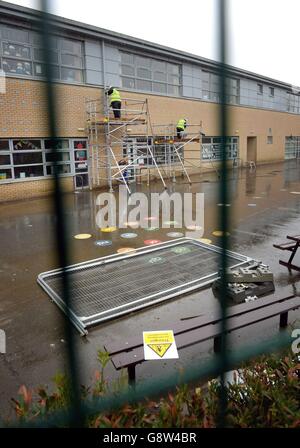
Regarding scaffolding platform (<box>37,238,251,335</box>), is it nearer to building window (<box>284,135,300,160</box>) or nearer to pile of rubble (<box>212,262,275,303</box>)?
pile of rubble (<box>212,262,275,303</box>)

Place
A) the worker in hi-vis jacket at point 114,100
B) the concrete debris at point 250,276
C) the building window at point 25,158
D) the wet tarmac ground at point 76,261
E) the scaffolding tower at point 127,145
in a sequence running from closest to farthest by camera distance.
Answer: the wet tarmac ground at point 76,261 < the concrete debris at point 250,276 < the building window at point 25,158 < the worker in hi-vis jacket at point 114,100 < the scaffolding tower at point 127,145

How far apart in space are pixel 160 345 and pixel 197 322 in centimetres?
44

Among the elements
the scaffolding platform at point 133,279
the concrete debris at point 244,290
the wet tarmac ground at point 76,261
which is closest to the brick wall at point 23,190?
the wet tarmac ground at point 76,261

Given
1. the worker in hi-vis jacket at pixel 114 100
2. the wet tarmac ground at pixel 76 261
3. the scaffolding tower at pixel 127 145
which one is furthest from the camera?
the scaffolding tower at pixel 127 145

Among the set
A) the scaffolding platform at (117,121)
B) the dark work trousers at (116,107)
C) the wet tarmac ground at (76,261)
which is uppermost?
the dark work trousers at (116,107)

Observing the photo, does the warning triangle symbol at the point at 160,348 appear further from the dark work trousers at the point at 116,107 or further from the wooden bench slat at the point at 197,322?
the dark work trousers at the point at 116,107

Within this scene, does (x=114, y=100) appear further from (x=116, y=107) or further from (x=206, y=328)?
(x=206, y=328)

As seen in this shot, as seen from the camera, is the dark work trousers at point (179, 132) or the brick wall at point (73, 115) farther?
the dark work trousers at point (179, 132)

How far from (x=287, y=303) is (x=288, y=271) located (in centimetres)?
167

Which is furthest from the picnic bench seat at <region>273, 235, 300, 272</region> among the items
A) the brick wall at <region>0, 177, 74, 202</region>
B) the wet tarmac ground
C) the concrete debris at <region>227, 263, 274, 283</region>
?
the brick wall at <region>0, 177, 74, 202</region>

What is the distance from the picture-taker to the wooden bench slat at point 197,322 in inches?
106

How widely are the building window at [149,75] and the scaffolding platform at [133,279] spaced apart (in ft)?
34.6

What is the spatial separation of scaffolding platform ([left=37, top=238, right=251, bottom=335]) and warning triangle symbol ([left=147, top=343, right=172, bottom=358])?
95 cm
